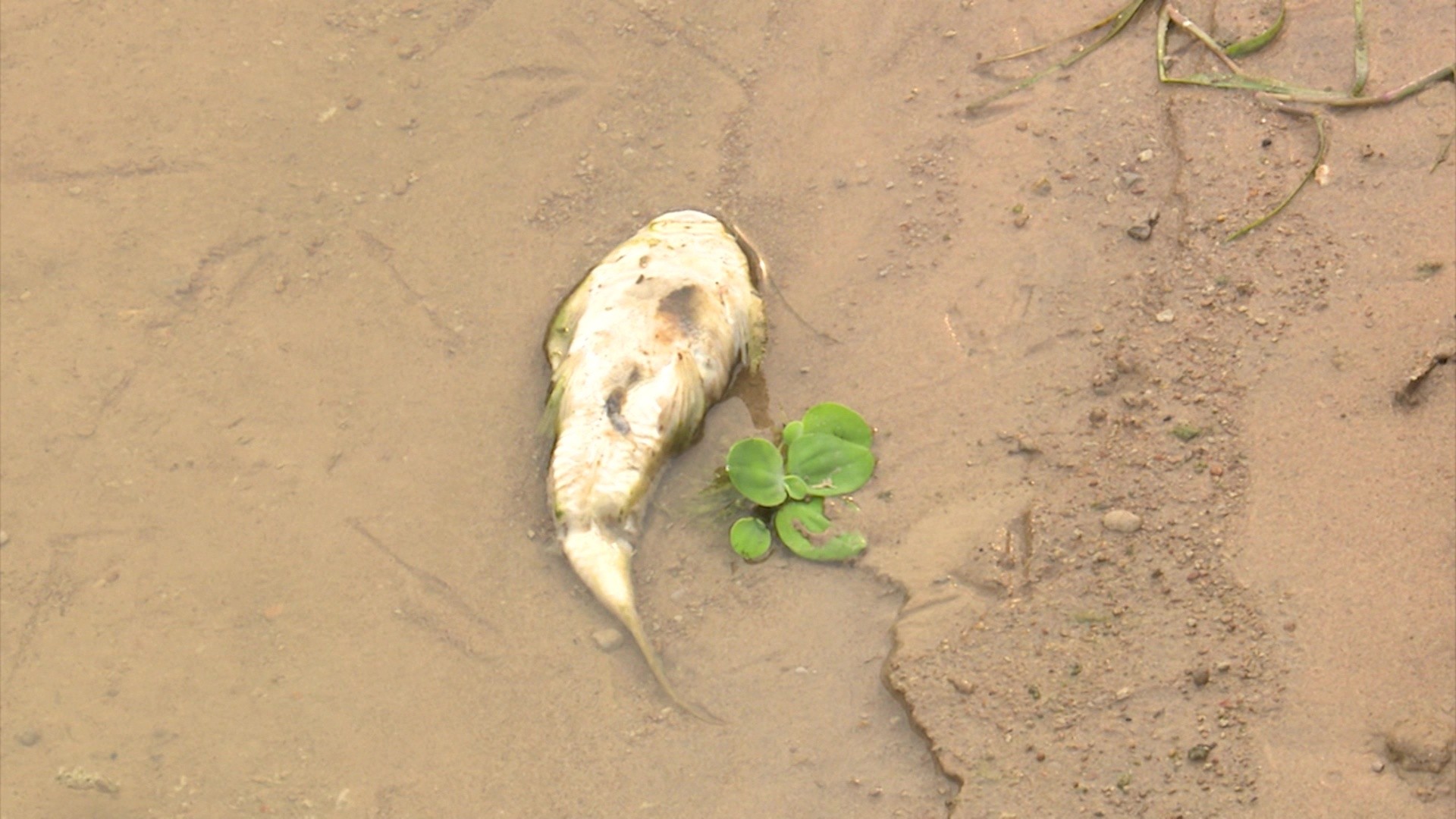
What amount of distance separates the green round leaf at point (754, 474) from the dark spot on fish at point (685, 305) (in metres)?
0.36

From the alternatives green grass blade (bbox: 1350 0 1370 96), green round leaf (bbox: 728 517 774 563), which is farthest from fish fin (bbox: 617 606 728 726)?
green grass blade (bbox: 1350 0 1370 96)

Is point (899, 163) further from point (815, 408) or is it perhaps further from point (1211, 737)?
point (1211, 737)

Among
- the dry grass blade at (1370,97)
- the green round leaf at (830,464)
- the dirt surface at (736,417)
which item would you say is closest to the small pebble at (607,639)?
the dirt surface at (736,417)

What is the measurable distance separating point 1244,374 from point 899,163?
1171 mm

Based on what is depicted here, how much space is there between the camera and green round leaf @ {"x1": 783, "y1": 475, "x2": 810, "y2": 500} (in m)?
3.13

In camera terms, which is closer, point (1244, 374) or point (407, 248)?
point (1244, 374)

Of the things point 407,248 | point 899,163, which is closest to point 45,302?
point 407,248

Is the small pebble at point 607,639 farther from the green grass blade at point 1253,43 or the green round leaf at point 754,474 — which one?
the green grass blade at point 1253,43

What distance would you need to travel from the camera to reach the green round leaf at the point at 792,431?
3.22 meters

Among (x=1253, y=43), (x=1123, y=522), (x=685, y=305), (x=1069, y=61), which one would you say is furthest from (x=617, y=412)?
(x=1253, y=43)

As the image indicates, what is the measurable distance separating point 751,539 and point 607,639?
0.41 meters

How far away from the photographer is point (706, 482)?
3.25 metres

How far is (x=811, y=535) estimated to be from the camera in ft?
10.2

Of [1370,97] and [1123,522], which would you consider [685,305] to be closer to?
[1123,522]
